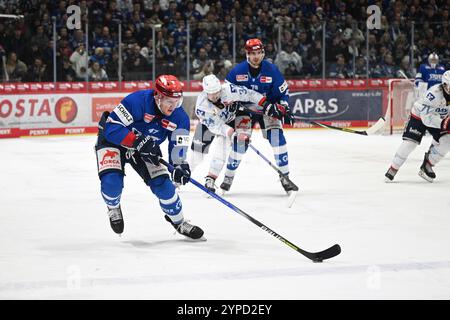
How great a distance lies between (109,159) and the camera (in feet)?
17.7

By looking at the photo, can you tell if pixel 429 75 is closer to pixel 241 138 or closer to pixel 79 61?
pixel 79 61

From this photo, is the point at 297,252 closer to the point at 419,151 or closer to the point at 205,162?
the point at 205,162

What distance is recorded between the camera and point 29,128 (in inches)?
508

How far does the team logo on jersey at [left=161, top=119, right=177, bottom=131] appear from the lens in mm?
5371

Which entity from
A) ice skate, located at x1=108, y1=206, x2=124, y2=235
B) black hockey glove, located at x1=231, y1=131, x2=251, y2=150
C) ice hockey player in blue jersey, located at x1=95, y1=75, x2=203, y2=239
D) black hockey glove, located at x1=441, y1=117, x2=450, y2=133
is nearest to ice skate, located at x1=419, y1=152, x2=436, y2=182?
black hockey glove, located at x1=441, y1=117, x2=450, y2=133

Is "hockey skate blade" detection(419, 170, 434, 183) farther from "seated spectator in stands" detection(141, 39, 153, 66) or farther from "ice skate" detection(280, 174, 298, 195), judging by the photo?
"seated spectator in stands" detection(141, 39, 153, 66)

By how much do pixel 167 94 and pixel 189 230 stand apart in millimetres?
926

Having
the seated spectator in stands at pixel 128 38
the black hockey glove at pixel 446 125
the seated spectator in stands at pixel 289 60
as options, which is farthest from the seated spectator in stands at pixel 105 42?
the black hockey glove at pixel 446 125

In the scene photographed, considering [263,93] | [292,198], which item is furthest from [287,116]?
[292,198]

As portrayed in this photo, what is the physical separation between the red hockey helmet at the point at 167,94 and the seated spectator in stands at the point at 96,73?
324 inches

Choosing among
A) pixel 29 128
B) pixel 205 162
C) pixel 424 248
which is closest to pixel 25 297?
pixel 424 248

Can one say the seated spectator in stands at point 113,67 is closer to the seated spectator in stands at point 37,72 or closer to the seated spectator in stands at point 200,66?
the seated spectator in stands at point 37,72

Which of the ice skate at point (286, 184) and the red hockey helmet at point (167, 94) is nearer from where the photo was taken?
the red hockey helmet at point (167, 94)

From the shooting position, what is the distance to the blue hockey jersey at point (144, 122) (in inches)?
209
